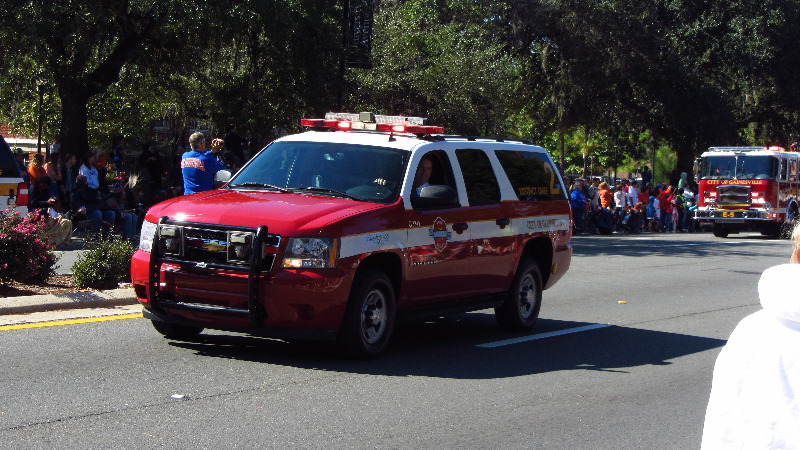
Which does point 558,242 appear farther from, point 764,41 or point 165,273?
point 764,41

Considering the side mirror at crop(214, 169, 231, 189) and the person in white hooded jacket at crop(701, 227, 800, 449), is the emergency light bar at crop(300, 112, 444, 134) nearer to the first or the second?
the side mirror at crop(214, 169, 231, 189)

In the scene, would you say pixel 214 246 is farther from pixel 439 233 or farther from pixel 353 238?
pixel 439 233

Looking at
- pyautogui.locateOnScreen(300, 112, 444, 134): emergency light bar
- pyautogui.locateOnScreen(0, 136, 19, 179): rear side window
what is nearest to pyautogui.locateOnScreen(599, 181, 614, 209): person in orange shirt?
pyautogui.locateOnScreen(0, 136, 19, 179): rear side window

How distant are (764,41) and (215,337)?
3639 cm

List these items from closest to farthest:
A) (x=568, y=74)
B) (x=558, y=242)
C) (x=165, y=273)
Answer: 1. (x=165, y=273)
2. (x=558, y=242)
3. (x=568, y=74)

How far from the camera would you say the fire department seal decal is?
30.4ft

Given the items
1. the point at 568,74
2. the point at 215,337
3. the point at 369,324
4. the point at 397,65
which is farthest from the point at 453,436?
the point at 568,74

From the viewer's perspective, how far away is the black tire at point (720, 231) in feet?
111

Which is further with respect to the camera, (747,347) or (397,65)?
(397,65)

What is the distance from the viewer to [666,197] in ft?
117

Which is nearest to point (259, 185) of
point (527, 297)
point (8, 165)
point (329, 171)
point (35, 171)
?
point (329, 171)

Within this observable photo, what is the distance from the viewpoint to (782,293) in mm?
2756

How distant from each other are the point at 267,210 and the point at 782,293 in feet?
19.6

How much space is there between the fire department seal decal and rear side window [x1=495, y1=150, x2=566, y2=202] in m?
1.44
